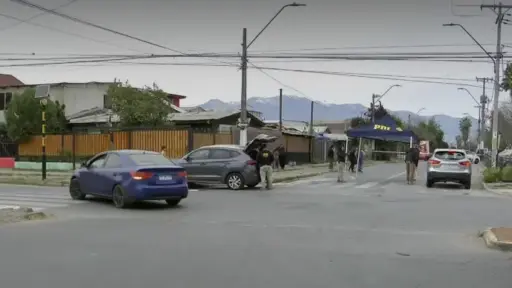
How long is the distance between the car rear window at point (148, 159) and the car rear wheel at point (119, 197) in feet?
2.60

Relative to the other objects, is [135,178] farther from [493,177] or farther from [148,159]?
[493,177]

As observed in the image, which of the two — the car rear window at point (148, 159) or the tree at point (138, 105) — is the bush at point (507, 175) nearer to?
the car rear window at point (148, 159)

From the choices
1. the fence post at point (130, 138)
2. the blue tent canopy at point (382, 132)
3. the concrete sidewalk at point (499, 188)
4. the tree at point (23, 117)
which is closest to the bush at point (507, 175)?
the concrete sidewalk at point (499, 188)

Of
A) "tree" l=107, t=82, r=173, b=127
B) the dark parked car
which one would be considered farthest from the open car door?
"tree" l=107, t=82, r=173, b=127

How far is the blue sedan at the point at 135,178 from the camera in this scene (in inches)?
559

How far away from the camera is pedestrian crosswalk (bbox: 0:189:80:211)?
1528 cm

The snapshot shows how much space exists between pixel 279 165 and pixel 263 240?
2628 cm

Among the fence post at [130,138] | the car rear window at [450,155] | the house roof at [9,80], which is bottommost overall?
the car rear window at [450,155]

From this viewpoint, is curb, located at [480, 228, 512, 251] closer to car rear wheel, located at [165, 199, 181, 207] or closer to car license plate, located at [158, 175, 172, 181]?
car license plate, located at [158, 175, 172, 181]

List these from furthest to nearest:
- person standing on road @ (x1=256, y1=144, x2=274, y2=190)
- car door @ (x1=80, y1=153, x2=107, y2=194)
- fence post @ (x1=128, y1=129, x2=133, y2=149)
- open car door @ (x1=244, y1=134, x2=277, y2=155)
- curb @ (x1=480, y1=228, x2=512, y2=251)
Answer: fence post @ (x1=128, y1=129, x2=133, y2=149) < open car door @ (x1=244, y1=134, x2=277, y2=155) < person standing on road @ (x1=256, y1=144, x2=274, y2=190) < car door @ (x1=80, y1=153, x2=107, y2=194) < curb @ (x1=480, y1=228, x2=512, y2=251)

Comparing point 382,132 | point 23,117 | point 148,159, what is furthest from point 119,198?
point 23,117

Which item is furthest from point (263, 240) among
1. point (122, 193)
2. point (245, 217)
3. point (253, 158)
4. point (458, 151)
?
point (458, 151)

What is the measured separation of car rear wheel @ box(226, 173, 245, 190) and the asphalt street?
509 cm

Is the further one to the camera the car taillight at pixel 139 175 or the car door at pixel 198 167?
the car door at pixel 198 167
